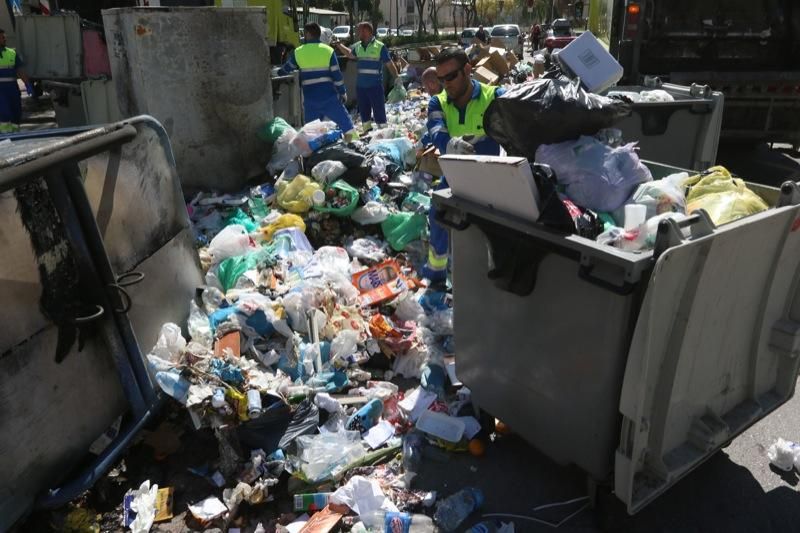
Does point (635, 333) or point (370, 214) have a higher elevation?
point (635, 333)

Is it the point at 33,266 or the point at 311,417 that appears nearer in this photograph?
the point at 33,266

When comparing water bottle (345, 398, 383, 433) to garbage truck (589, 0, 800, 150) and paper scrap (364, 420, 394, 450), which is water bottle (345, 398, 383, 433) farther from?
garbage truck (589, 0, 800, 150)

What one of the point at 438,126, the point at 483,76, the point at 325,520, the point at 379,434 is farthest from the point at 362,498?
the point at 483,76

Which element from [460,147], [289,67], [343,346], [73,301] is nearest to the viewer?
[73,301]

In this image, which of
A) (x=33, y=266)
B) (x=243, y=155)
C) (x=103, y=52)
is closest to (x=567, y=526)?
(x=33, y=266)

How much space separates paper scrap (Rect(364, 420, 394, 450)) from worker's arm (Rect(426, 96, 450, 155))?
2057mm

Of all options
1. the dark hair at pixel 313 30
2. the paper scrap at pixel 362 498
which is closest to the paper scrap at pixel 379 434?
the paper scrap at pixel 362 498

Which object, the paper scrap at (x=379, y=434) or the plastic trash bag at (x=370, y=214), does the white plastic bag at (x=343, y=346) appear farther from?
the plastic trash bag at (x=370, y=214)

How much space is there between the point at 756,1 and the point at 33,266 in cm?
882

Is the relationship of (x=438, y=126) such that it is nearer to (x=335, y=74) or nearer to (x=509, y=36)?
(x=335, y=74)

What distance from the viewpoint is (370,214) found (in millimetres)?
5105

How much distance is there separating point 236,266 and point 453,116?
180 cm

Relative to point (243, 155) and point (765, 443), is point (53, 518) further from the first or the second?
point (243, 155)

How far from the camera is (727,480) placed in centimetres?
262
